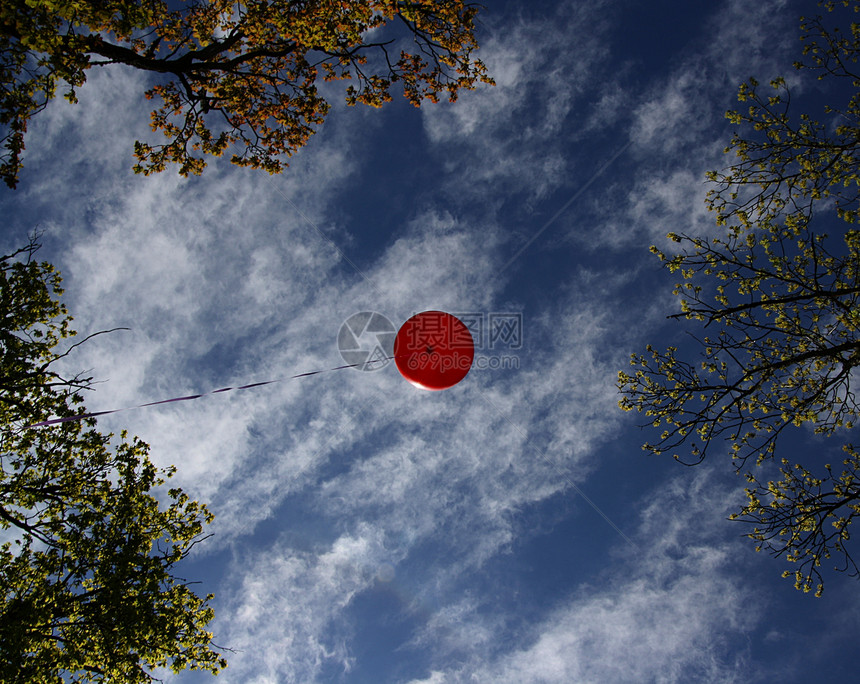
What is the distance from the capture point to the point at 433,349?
6441 mm

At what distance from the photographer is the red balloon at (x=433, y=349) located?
6.45m

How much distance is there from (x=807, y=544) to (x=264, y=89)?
1316cm

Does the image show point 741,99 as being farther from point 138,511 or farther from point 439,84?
point 138,511

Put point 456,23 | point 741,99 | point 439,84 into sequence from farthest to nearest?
1. point 439,84
2. point 456,23
3. point 741,99

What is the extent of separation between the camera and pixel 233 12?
8281 millimetres

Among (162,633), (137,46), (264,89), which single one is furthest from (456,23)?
(162,633)

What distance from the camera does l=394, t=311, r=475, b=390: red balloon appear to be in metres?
6.45

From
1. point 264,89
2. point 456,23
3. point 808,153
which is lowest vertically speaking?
point 808,153

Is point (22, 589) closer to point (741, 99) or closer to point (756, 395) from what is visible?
point (756, 395)

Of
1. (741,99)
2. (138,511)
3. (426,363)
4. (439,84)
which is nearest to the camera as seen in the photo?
(426,363)

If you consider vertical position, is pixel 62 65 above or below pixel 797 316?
above

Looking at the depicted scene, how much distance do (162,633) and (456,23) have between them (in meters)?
12.9

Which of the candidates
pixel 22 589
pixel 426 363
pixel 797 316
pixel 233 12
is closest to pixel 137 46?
pixel 233 12

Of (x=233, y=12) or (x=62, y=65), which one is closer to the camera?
(x=62, y=65)
